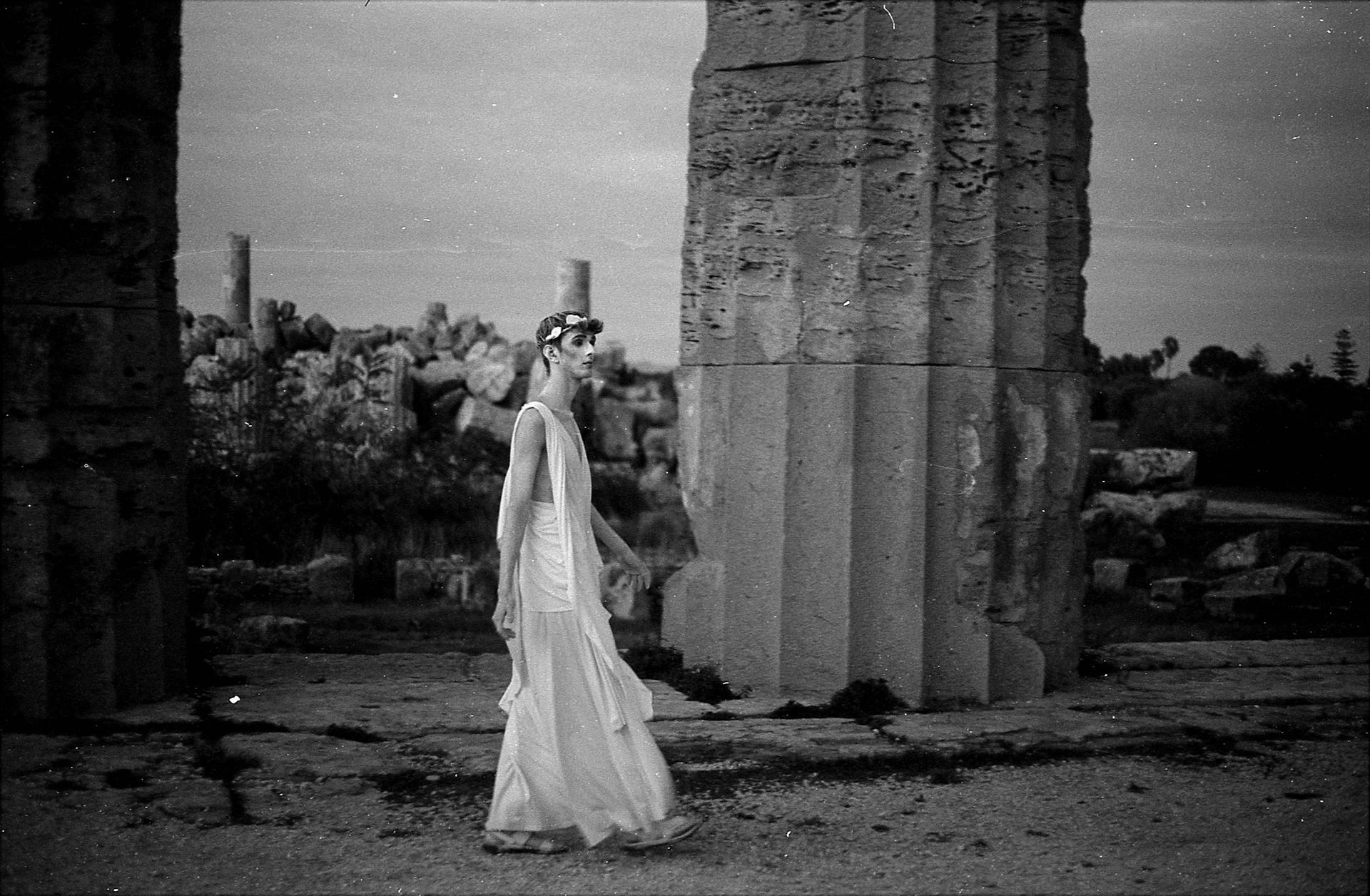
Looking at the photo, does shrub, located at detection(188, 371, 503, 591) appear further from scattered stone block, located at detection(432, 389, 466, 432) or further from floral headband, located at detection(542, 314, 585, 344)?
floral headband, located at detection(542, 314, 585, 344)

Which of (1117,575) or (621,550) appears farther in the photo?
(1117,575)

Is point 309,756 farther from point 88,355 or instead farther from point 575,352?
point 575,352

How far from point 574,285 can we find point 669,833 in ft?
54.8

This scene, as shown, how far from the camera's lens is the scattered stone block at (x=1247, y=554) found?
13.5m

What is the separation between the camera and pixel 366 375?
18.6m

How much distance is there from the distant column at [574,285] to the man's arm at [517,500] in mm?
15669

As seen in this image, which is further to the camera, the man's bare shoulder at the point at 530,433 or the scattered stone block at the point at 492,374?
the scattered stone block at the point at 492,374

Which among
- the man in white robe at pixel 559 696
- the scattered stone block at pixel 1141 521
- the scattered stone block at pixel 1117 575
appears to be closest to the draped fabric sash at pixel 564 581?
the man in white robe at pixel 559 696

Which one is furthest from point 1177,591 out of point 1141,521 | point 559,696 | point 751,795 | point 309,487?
point 559,696

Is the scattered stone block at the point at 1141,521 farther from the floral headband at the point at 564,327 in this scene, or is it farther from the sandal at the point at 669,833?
the floral headband at the point at 564,327

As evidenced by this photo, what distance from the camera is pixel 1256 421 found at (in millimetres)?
17719

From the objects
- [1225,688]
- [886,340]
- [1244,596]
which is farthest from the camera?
[1244,596]

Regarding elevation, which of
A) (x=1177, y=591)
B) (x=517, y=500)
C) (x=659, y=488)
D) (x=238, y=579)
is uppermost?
(x=517, y=500)

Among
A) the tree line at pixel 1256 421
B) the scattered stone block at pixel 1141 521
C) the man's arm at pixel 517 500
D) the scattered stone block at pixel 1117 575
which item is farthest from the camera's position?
the tree line at pixel 1256 421
